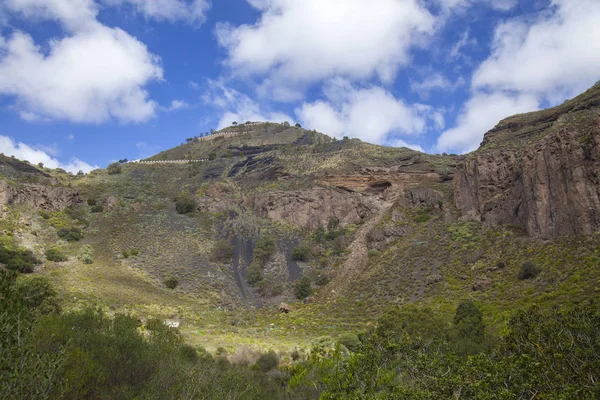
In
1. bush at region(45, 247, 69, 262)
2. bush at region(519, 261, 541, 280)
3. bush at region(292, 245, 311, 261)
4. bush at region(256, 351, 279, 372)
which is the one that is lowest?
bush at region(256, 351, 279, 372)

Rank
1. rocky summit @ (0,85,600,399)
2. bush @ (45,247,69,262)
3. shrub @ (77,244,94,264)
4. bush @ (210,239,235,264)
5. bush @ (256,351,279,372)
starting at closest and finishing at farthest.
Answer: rocky summit @ (0,85,600,399)
bush @ (256,351,279,372)
bush @ (45,247,69,262)
shrub @ (77,244,94,264)
bush @ (210,239,235,264)

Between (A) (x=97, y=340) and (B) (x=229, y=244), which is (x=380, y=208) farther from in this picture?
(A) (x=97, y=340)

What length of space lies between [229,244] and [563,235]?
35.0 metres

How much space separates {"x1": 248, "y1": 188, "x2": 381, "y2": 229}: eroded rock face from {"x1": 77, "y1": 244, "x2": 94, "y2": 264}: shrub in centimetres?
2316

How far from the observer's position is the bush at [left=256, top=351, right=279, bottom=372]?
2020 cm

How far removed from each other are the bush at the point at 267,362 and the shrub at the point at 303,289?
56.0 ft

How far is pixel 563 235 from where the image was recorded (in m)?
27.2

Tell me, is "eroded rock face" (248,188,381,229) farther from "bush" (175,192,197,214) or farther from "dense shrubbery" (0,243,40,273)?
"dense shrubbery" (0,243,40,273)

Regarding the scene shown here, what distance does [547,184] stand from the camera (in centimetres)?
2945

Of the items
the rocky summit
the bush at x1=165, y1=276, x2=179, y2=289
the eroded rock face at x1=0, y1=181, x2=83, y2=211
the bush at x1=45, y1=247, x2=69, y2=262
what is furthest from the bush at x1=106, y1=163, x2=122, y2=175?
the bush at x1=165, y1=276, x2=179, y2=289

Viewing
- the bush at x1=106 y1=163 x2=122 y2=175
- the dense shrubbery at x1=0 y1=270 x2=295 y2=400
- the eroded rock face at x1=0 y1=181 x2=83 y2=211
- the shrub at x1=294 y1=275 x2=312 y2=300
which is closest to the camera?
the dense shrubbery at x1=0 y1=270 x2=295 y2=400

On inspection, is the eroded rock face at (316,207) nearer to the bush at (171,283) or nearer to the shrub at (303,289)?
the shrub at (303,289)

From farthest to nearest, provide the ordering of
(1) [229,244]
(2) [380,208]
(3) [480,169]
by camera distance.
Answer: (2) [380,208], (1) [229,244], (3) [480,169]

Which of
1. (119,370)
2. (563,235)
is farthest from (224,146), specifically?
(119,370)
